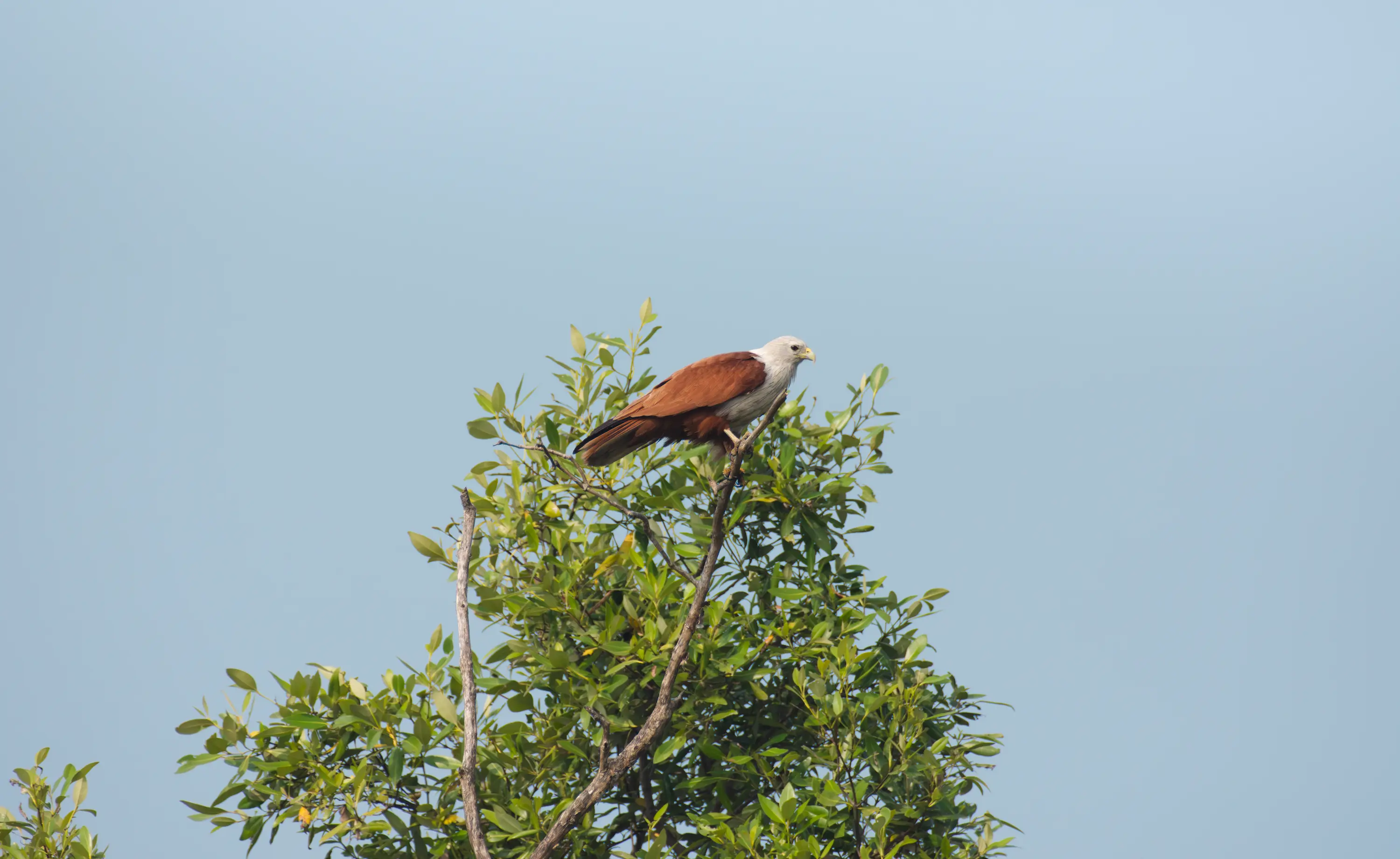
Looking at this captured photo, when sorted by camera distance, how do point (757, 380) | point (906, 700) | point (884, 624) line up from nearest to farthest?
1. point (906, 700)
2. point (884, 624)
3. point (757, 380)

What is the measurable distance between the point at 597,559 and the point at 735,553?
60 cm

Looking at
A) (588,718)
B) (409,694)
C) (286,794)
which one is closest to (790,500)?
(588,718)

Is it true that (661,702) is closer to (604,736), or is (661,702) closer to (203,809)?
(604,736)

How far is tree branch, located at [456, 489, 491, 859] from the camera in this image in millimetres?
4039

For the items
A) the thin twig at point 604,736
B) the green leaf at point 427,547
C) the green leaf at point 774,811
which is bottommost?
the green leaf at point 774,811

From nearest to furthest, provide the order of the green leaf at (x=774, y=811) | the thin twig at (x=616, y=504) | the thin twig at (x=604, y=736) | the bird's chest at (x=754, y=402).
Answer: the green leaf at (x=774, y=811)
the thin twig at (x=604, y=736)
the thin twig at (x=616, y=504)
the bird's chest at (x=754, y=402)

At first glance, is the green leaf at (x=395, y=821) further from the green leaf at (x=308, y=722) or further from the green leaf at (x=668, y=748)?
the green leaf at (x=668, y=748)

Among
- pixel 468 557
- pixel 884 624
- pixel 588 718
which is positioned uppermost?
pixel 468 557

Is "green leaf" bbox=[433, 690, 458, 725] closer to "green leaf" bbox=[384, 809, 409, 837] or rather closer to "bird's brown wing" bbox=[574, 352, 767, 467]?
"green leaf" bbox=[384, 809, 409, 837]

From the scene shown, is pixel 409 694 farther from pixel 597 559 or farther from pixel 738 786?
pixel 738 786

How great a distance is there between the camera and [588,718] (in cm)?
404

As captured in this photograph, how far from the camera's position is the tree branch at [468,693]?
4039mm

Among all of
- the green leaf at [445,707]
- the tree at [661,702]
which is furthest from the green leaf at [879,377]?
the green leaf at [445,707]

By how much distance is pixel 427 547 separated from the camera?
4555mm
